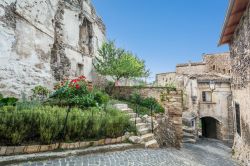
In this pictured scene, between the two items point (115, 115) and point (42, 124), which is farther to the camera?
point (115, 115)

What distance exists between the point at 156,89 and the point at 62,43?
7674 mm

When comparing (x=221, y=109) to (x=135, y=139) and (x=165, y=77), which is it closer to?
(x=165, y=77)

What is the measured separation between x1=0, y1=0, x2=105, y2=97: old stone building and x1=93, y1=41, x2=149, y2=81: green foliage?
1596 mm

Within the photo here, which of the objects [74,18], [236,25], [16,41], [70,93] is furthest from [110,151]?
[74,18]

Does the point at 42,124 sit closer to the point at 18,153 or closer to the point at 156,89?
the point at 18,153

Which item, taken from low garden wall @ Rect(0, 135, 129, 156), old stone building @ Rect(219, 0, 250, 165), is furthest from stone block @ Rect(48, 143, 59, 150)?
old stone building @ Rect(219, 0, 250, 165)

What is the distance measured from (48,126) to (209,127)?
2255cm

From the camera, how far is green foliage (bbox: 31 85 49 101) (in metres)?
9.73

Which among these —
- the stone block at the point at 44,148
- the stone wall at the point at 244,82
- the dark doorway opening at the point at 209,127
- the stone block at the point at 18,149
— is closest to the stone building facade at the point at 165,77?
the dark doorway opening at the point at 209,127

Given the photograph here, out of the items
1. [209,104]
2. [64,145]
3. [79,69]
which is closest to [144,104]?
[79,69]

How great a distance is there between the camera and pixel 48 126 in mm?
4883

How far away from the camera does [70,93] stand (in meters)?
8.21

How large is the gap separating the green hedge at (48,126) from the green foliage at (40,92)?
486 centimetres

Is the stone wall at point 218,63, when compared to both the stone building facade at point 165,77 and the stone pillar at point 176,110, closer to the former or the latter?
the stone building facade at point 165,77
